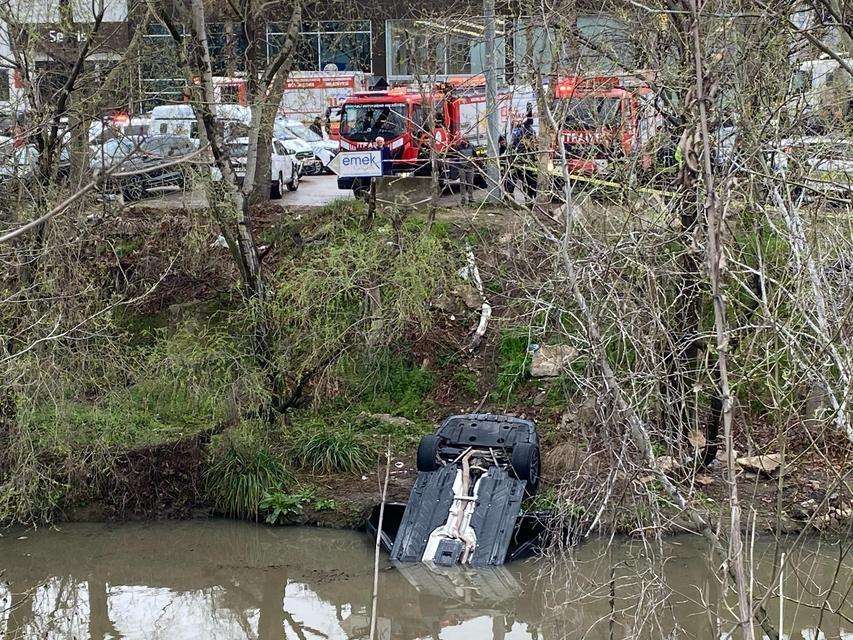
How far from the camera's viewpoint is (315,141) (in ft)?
90.2

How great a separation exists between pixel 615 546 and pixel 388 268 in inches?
163

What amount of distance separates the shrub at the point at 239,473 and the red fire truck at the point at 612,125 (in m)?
4.88

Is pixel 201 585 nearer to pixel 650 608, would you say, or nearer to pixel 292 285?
pixel 292 285

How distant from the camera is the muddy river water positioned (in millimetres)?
10188

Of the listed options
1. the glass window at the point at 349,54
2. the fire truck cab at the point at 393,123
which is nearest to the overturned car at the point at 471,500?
the fire truck cab at the point at 393,123

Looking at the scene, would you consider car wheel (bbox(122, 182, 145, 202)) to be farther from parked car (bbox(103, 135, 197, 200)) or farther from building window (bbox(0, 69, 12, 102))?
building window (bbox(0, 69, 12, 102))

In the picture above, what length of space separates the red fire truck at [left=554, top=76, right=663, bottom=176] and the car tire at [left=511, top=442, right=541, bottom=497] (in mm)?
2949

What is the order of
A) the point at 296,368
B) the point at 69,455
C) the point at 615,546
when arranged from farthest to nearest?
the point at 296,368
the point at 69,455
the point at 615,546

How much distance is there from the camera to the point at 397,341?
50.5 ft

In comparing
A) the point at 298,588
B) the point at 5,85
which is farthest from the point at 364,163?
the point at 298,588

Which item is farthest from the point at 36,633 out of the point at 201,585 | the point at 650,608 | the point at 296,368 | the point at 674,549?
the point at 650,608

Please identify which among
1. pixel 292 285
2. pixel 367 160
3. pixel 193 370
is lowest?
pixel 193 370

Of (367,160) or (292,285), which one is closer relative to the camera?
(292,285)

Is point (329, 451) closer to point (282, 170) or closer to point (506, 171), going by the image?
point (506, 171)
